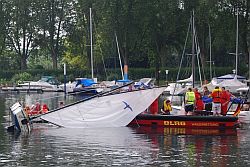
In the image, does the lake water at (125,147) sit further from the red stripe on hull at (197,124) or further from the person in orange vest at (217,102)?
the person in orange vest at (217,102)

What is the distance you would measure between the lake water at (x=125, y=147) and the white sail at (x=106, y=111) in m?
0.75

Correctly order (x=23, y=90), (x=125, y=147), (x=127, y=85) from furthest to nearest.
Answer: (x=23, y=90) < (x=127, y=85) < (x=125, y=147)

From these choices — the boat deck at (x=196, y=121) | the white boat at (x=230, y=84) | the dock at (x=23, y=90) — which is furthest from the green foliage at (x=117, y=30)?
the boat deck at (x=196, y=121)

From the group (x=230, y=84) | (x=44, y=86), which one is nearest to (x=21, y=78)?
(x=44, y=86)

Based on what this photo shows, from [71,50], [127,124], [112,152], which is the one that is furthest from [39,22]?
[112,152]

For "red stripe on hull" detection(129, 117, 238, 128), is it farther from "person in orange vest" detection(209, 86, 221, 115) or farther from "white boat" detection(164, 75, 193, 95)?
"white boat" detection(164, 75, 193, 95)

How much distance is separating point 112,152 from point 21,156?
153 inches

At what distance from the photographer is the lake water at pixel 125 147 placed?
2584cm

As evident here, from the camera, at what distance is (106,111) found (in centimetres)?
3797

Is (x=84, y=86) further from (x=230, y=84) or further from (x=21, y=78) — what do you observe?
(x=21, y=78)

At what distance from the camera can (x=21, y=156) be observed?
89.8ft

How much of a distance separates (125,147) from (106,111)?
816 centimetres

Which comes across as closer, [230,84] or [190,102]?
[190,102]

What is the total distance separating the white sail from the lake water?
75 centimetres
